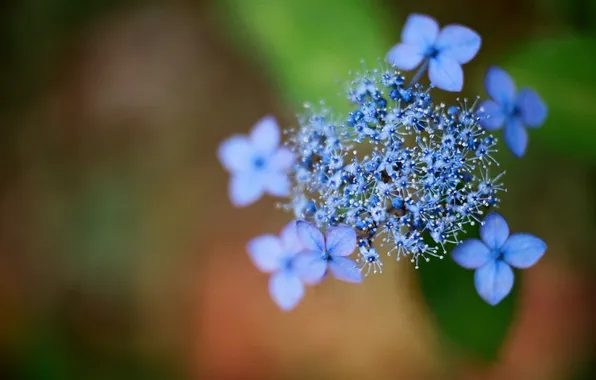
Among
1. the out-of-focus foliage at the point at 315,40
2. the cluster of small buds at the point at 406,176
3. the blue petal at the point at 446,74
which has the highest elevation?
the out-of-focus foliage at the point at 315,40

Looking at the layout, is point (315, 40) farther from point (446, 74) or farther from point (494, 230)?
point (494, 230)

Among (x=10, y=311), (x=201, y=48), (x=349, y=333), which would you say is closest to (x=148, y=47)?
(x=201, y=48)

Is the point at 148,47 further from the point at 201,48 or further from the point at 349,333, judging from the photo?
the point at 349,333

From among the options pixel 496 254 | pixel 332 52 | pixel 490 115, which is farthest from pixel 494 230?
pixel 332 52

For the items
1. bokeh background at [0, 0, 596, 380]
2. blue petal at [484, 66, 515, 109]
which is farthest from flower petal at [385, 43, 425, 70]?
bokeh background at [0, 0, 596, 380]

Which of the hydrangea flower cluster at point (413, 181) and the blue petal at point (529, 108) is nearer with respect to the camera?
the hydrangea flower cluster at point (413, 181)

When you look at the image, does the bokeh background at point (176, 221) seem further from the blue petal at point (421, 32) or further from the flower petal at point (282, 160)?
the blue petal at point (421, 32)

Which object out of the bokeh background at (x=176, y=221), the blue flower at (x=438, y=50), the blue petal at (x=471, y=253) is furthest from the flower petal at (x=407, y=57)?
the bokeh background at (x=176, y=221)

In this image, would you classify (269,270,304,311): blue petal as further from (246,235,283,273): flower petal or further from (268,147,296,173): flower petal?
(268,147,296,173): flower petal
